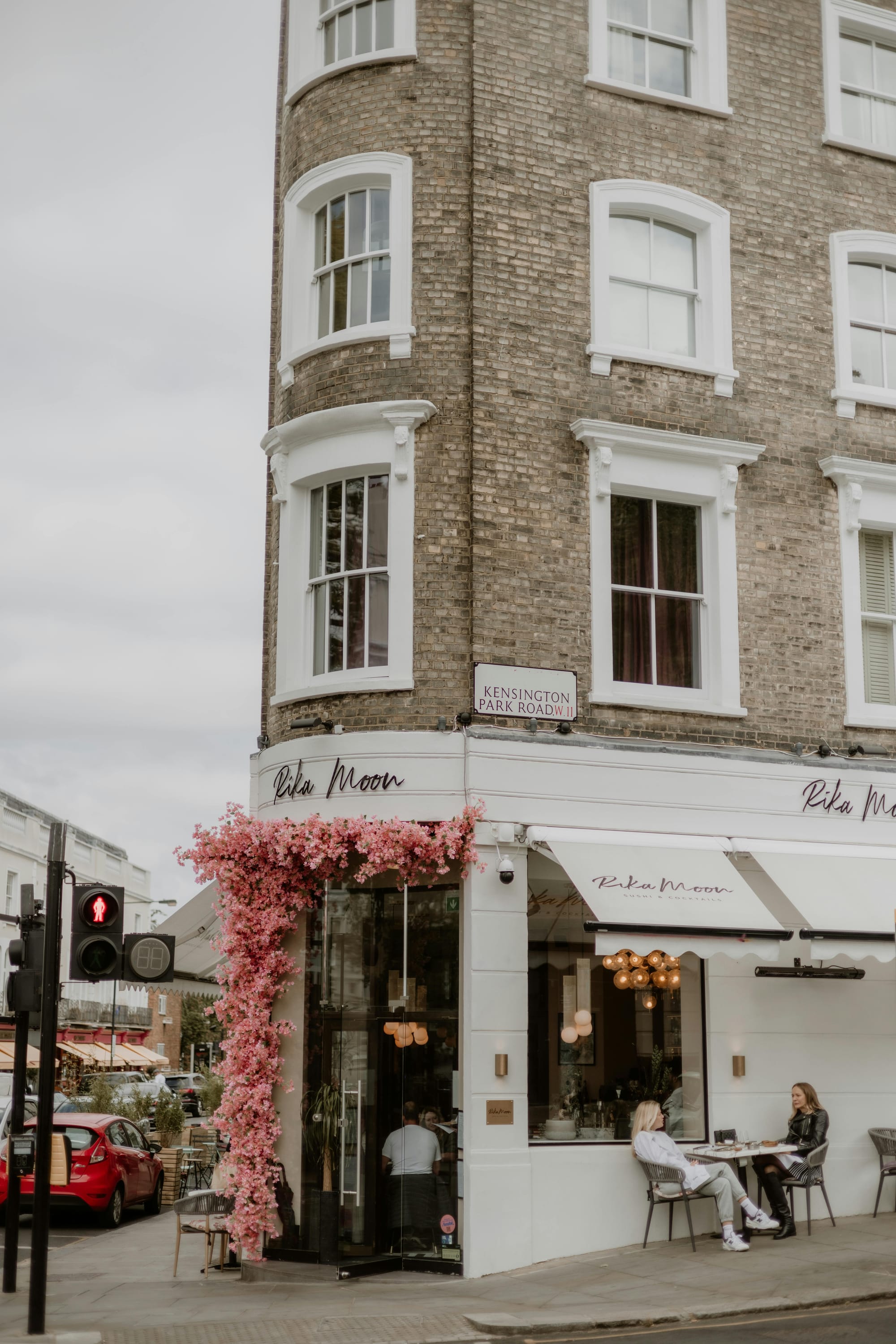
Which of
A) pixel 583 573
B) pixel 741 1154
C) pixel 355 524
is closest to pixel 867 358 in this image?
pixel 583 573

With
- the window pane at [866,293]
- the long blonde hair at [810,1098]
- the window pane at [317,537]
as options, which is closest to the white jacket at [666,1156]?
the long blonde hair at [810,1098]

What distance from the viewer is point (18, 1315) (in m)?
12.0

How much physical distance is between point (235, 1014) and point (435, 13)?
11156 millimetres

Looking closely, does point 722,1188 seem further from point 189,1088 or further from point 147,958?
point 189,1088

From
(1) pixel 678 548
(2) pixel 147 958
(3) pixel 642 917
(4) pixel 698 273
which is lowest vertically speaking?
(2) pixel 147 958

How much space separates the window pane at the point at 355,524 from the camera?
15367 mm

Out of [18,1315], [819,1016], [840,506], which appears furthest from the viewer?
[840,506]

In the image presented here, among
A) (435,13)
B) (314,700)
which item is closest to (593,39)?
(435,13)

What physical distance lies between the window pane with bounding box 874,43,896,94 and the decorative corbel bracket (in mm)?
5925

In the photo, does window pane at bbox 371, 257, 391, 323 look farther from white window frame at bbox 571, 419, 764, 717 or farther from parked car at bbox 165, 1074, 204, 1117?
parked car at bbox 165, 1074, 204, 1117

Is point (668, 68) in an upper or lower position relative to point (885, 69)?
lower

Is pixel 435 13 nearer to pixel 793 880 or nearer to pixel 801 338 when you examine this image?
pixel 801 338

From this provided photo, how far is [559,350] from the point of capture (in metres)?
15.4

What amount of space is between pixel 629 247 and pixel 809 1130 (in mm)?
9857
